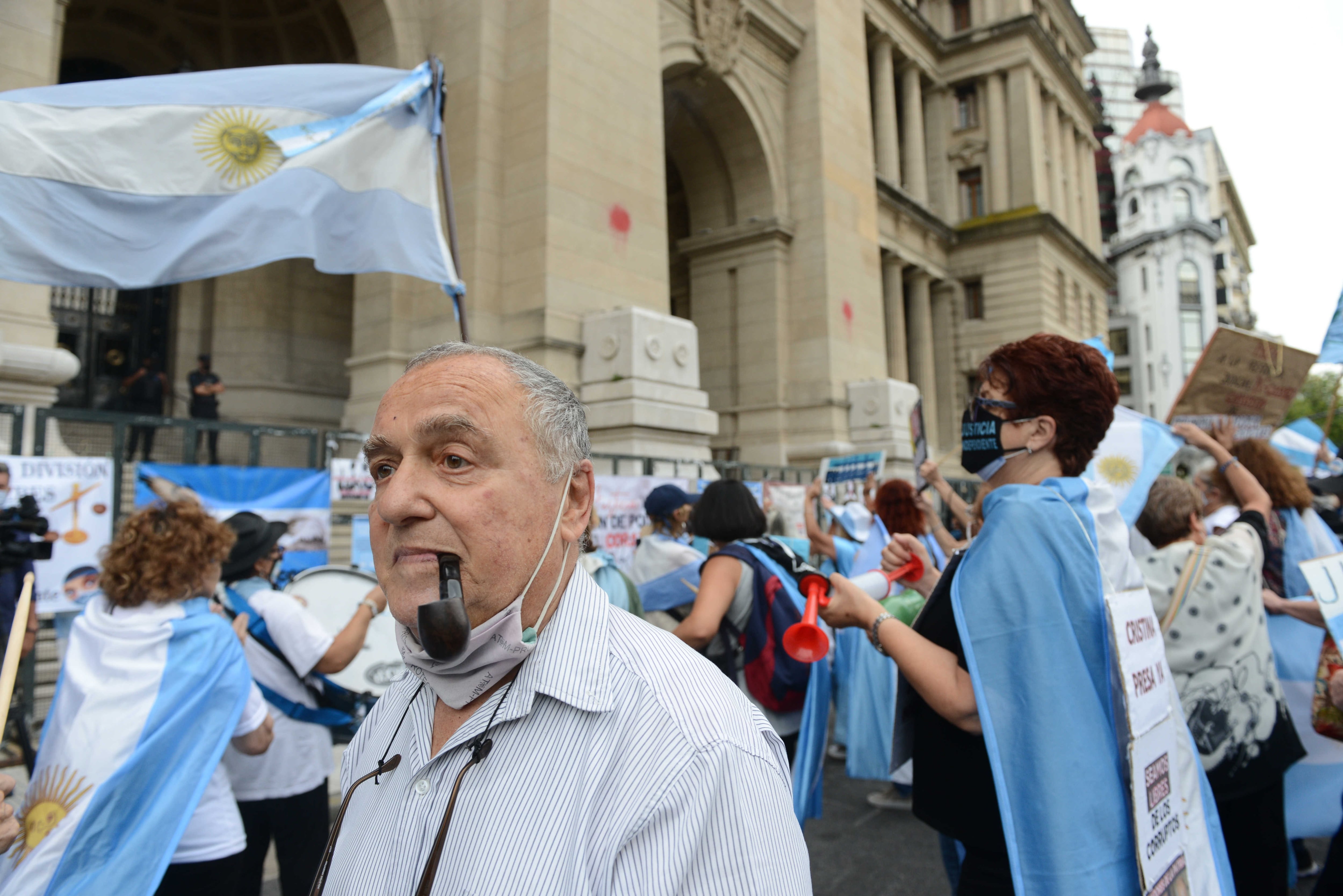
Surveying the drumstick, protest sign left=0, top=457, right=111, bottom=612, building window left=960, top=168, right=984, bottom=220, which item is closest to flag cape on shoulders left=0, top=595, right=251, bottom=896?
the drumstick

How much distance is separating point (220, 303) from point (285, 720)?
38.8 ft

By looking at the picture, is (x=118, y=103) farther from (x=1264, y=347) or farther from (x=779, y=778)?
(x=1264, y=347)

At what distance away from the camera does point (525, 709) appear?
1278 millimetres

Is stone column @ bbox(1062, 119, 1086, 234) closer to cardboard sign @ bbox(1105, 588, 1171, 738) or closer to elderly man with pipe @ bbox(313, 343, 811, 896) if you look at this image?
cardboard sign @ bbox(1105, 588, 1171, 738)

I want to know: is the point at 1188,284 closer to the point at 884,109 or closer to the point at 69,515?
the point at 884,109

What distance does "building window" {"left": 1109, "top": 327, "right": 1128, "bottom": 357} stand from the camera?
198 ft

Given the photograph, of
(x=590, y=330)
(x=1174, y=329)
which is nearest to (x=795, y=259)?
(x=590, y=330)

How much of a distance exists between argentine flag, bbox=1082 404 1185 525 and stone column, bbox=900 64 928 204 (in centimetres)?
2629

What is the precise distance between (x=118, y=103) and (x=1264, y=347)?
7.96 m

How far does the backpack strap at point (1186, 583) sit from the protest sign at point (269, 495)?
18.7 feet

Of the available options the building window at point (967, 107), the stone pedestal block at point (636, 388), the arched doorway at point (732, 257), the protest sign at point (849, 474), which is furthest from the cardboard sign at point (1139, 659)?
the building window at point (967, 107)

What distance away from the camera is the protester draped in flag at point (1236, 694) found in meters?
3.05

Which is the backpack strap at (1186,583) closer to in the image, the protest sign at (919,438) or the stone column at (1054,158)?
the protest sign at (919,438)

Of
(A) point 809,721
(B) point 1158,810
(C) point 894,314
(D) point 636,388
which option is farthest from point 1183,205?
(B) point 1158,810
